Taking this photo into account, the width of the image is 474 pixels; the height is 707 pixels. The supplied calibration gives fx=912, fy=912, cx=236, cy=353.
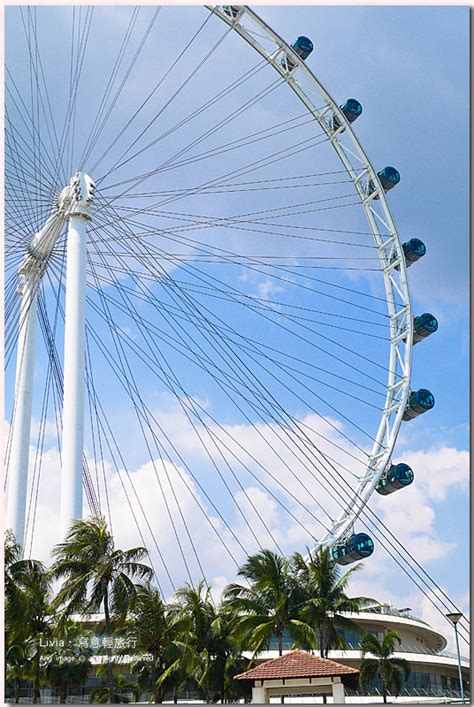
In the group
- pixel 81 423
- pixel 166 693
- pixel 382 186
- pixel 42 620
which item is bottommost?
pixel 166 693

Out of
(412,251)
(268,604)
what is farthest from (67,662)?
(412,251)

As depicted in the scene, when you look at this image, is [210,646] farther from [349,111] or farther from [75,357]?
[349,111]

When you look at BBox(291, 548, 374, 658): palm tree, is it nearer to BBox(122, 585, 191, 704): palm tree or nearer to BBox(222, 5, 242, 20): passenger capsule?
BBox(122, 585, 191, 704): palm tree

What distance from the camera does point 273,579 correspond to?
35438 millimetres

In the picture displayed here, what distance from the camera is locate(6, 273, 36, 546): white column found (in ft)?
102

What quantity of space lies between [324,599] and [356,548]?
2393mm

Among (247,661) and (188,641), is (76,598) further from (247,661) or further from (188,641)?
(247,661)

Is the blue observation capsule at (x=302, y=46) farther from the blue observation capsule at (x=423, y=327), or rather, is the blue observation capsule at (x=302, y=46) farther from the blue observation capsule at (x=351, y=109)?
the blue observation capsule at (x=423, y=327)

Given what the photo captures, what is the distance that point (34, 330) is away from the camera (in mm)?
32750

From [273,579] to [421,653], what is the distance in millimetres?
14330

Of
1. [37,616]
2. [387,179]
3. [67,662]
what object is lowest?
[67,662]

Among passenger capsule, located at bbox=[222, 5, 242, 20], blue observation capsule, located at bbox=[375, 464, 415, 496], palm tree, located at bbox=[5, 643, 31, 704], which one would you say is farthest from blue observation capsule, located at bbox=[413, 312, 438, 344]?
palm tree, located at bbox=[5, 643, 31, 704]

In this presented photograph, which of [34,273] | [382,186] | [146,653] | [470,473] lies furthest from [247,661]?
[470,473]

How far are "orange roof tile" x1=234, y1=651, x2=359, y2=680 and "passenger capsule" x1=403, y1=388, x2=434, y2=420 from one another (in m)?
15.2
